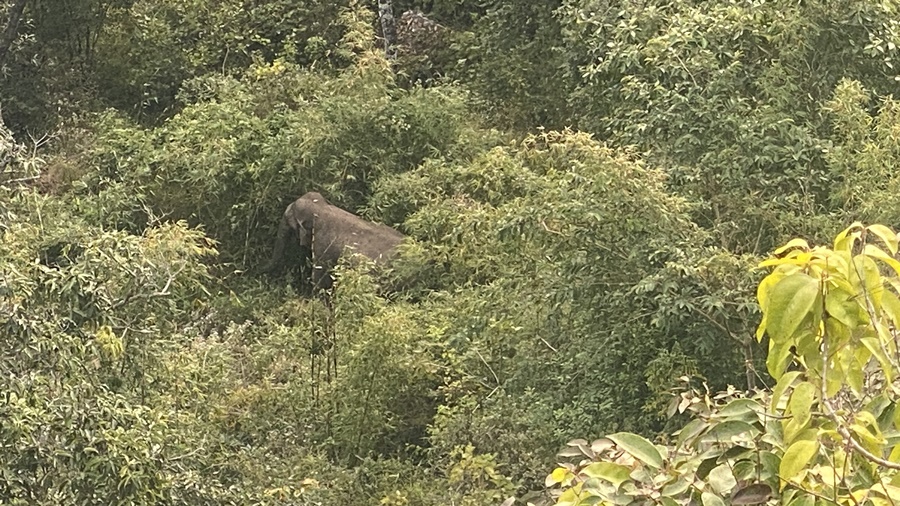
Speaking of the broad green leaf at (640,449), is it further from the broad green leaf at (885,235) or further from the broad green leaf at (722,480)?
the broad green leaf at (885,235)

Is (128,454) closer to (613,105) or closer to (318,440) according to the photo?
(318,440)

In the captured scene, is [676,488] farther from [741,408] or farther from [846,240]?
[846,240]

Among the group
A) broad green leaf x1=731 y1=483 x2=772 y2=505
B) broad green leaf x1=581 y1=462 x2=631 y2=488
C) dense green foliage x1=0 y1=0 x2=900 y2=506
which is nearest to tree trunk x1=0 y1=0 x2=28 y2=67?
dense green foliage x1=0 y1=0 x2=900 y2=506

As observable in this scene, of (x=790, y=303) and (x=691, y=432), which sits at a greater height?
(x=790, y=303)

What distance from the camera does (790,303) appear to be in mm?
1479

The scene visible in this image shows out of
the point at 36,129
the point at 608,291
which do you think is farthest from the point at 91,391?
the point at 36,129

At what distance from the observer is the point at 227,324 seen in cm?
695

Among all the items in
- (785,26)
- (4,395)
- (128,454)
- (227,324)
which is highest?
(785,26)

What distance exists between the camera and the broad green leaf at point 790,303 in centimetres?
147

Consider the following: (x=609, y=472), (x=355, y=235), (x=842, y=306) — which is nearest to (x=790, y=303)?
(x=842, y=306)

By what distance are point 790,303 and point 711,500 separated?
1.30 feet

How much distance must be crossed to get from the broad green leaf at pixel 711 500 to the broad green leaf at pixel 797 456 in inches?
6.0

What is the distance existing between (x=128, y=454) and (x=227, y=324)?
3.57 m

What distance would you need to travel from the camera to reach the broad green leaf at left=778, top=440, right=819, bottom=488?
1562mm
